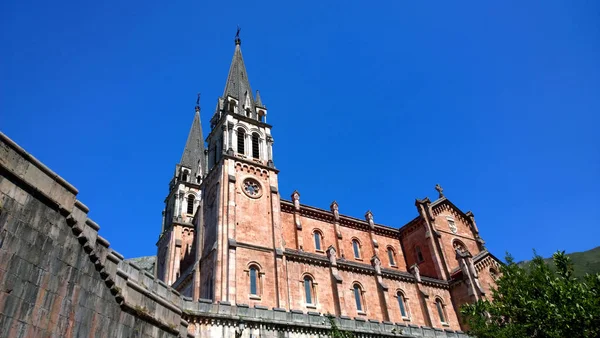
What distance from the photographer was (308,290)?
3025 centimetres

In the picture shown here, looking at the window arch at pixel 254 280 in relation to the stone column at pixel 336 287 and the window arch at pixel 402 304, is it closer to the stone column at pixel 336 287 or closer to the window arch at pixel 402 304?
the stone column at pixel 336 287

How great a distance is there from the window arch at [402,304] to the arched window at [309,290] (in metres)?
8.44

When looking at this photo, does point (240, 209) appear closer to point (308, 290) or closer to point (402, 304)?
point (308, 290)

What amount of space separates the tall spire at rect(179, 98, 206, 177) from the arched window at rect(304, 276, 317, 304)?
2141cm

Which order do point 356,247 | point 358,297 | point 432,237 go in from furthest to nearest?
point 432,237 < point 356,247 < point 358,297

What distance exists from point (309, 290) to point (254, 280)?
457cm

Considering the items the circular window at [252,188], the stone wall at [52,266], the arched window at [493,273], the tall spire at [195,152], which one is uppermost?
the tall spire at [195,152]

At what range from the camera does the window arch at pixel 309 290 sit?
29.7m

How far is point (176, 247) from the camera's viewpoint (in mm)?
39219

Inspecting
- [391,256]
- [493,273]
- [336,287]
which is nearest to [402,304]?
[391,256]

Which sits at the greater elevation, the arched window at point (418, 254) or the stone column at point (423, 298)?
the arched window at point (418, 254)

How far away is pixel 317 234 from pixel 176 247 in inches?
537

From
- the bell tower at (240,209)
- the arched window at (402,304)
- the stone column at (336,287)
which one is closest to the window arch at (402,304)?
the arched window at (402,304)

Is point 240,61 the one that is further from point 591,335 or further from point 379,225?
point 591,335
